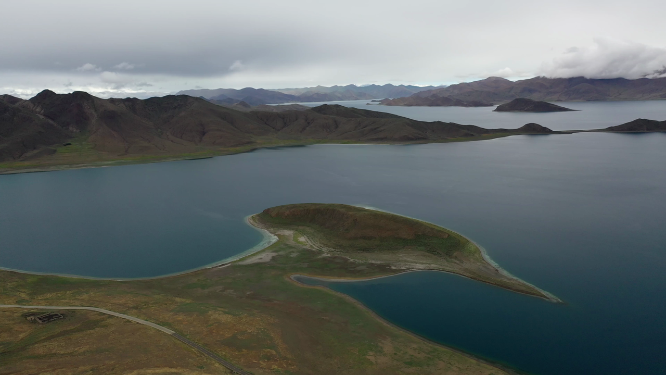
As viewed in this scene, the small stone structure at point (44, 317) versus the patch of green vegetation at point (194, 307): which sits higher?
the small stone structure at point (44, 317)

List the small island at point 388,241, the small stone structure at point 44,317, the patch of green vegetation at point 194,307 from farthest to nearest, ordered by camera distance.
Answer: the small island at point 388,241, the patch of green vegetation at point 194,307, the small stone structure at point 44,317

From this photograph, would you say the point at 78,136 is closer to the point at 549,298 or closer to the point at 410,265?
the point at 410,265

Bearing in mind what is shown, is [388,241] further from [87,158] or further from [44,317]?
[87,158]

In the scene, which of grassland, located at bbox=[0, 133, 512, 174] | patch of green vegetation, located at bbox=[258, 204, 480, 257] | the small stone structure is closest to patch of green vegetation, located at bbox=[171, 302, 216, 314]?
the small stone structure

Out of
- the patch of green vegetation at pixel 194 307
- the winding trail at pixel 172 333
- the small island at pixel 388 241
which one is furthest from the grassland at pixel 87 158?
the patch of green vegetation at pixel 194 307

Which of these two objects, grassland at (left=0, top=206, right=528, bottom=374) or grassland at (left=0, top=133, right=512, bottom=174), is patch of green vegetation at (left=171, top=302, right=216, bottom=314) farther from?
grassland at (left=0, top=133, right=512, bottom=174)

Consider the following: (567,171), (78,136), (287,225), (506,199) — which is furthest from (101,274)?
(78,136)

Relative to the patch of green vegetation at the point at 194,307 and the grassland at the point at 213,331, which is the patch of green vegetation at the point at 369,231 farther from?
the patch of green vegetation at the point at 194,307
